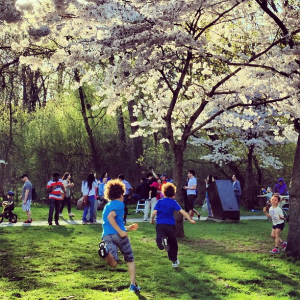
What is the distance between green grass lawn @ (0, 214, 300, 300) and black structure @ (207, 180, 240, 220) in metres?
4.87

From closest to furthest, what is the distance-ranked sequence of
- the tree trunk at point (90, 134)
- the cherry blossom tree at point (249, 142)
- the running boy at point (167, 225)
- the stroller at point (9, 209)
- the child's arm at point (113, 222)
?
the child's arm at point (113, 222) → the running boy at point (167, 225) → the stroller at point (9, 209) → the cherry blossom tree at point (249, 142) → the tree trunk at point (90, 134)

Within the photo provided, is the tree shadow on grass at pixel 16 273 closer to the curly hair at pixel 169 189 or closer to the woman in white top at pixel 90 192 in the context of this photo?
the curly hair at pixel 169 189

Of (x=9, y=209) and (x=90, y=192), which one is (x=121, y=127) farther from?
(x=9, y=209)

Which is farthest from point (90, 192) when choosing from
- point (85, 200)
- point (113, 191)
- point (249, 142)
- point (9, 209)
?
point (249, 142)

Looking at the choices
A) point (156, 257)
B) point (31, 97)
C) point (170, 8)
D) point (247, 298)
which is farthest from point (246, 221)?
point (31, 97)

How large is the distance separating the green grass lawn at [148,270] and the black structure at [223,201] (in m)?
4.87

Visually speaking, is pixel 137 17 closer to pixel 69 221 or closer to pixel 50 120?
pixel 69 221

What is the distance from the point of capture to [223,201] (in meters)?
20.9

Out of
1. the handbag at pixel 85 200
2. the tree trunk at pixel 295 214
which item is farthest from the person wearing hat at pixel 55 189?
the tree trunk at pixel 295 214

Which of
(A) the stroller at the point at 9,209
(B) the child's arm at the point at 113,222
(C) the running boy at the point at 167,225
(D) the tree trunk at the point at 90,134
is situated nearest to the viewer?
(B) the child's arm at the point at 113,222

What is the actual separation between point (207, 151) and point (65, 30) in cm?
2338

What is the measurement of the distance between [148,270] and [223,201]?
1105cm

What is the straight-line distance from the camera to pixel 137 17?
11.0m

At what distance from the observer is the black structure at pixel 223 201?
2071cm
